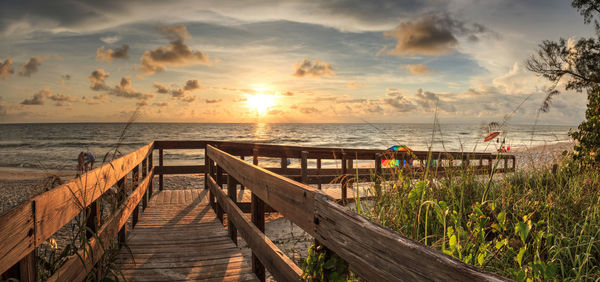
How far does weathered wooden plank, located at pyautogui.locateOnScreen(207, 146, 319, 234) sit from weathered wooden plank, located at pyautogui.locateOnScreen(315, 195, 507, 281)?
12 cm

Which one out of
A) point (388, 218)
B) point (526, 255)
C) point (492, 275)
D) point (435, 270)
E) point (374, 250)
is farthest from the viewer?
point (388, 218)

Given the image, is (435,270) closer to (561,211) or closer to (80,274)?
(80,274)

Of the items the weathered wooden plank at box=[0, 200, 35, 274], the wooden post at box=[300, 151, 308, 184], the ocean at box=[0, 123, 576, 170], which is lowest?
the ocean at box=[0, 123, 576, 170]

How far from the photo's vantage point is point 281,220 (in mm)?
8750

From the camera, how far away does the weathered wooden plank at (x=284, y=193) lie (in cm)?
197

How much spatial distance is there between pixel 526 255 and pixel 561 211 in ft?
4.04

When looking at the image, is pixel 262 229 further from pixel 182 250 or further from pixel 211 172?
pixel 211 172

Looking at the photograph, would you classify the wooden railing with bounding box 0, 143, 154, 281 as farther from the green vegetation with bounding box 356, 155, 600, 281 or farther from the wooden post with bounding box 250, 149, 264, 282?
the green vegetation with bounding box 356, 155, 600, 281

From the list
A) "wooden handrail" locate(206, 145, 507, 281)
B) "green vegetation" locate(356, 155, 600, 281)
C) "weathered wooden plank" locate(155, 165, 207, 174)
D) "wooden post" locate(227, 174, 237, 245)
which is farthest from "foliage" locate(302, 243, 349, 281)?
"weathered wooden plank" locate(155, 165, 207, 174)

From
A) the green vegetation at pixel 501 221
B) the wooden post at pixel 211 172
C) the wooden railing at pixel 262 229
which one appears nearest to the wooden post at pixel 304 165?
the wooden post at pixel 211 172

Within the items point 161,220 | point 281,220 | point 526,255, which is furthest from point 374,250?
point 281,220

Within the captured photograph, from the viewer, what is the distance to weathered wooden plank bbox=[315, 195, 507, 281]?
3.27 ft

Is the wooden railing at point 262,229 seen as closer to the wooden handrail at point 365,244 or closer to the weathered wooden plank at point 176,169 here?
the wooden handrail at point 365,244

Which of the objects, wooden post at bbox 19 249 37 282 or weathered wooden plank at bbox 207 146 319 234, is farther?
weathered wooden plank at bbox 207 146 319 234
